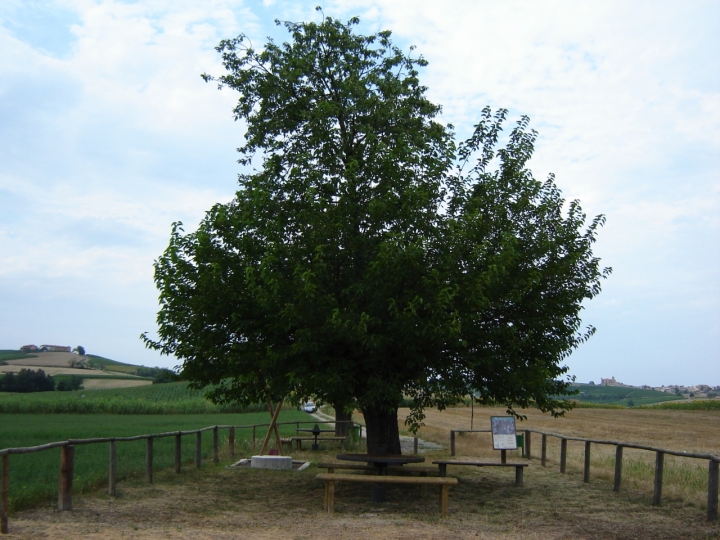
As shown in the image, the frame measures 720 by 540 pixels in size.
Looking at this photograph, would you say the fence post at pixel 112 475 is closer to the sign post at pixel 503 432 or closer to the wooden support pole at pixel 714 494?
the sign post at pixel 503 432

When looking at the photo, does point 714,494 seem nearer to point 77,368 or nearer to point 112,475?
point 112,475

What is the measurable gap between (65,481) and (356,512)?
4.49 m

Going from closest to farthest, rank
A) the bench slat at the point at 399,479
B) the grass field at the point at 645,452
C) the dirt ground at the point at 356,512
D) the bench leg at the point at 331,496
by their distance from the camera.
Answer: the dirt ground at the point at 356,512 → the bench slat at the point at 399,479 → the bench leg at the point at 331,496 → the grass field at the point at 645,452

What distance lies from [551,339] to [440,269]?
2814 millimetres

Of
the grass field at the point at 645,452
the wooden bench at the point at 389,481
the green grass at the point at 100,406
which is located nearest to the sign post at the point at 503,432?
the grass field at the point at 645,452

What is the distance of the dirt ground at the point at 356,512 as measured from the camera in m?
9.44

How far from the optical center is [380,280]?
11953 millimetres

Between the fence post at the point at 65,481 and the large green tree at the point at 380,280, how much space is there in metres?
3.03

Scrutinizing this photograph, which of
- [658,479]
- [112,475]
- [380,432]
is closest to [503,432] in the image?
[380,432]

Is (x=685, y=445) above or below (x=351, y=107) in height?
below

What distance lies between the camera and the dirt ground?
9438mm

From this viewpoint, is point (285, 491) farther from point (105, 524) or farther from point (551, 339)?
point (551, 339)

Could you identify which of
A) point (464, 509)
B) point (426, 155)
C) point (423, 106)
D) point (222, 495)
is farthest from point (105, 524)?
point (423, 106)

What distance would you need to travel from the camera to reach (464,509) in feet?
38.6
